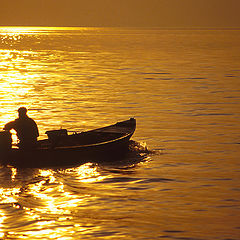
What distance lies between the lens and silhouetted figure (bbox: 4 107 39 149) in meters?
18.6

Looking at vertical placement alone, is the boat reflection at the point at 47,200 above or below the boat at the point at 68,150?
below

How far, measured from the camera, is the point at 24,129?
60.8 feet

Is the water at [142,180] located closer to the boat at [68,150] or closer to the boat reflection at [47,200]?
the boat reflection at [47,200]

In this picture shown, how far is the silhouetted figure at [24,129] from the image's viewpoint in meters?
18.6

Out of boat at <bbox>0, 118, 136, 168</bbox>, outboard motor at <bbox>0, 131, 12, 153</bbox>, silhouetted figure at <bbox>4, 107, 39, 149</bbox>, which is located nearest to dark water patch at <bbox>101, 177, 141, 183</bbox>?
boat at <bbox>0, 118, 136, 168</bbox>

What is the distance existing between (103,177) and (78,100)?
18978 millimetres

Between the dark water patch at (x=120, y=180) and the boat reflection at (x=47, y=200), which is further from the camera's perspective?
the dark water patch at (x=120, y=180)

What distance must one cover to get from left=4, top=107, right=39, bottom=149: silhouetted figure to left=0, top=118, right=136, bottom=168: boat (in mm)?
387

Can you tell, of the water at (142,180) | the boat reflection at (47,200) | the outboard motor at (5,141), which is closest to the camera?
the boat reflection at (47,200)

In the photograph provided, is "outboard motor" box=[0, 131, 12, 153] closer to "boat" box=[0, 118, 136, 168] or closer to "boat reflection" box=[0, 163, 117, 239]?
"boat" box=[0, 118, 136, 168]

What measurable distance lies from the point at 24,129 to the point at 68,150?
151cm

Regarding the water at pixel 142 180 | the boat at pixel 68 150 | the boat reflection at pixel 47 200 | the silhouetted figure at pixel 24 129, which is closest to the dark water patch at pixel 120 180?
the water at pixel 142 180

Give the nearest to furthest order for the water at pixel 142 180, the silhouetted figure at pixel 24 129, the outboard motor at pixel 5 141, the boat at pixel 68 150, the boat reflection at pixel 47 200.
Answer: the boat reflection at pixel 47 200 → the water at pixel 142 180 → the outboard motor at pixel 5 141 → the boat at pixel 68 150 → the silhouetted figure at pixel 24 129

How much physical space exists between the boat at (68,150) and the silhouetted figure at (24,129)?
1.27 feet
